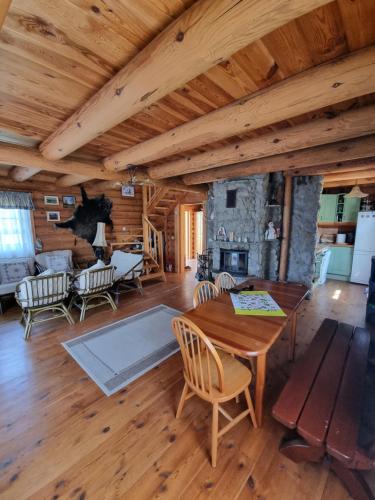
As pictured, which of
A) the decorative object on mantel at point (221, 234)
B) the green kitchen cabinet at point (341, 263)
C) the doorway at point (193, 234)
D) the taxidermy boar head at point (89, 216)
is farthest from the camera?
Result: the doorway at point (193, 234)

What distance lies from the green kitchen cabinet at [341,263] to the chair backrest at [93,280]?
5379 millimetres

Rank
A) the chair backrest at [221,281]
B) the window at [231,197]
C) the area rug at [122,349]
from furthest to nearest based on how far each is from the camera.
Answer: the window at [231,197] < the chair backrest at [221,281] < the area rug at [122,349]

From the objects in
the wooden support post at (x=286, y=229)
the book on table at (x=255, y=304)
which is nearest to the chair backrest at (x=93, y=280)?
the book on table at (x=255, y=304)

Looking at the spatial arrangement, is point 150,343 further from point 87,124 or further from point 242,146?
point 242,146

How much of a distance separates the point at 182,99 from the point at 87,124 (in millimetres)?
786

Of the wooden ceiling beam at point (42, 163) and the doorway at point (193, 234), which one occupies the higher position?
the wooden ceiling beam at point (42, 163)

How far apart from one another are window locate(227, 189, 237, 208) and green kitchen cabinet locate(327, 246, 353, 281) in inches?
122

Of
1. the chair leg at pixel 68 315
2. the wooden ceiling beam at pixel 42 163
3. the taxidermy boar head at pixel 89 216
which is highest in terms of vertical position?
the wooden ceiling beam at pixel 42 163

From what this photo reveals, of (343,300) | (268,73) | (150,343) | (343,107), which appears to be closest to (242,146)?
(343,107)

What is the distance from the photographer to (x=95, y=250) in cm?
541

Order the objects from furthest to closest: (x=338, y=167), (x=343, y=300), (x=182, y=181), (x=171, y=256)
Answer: (x=171, y=256) → (x=182, y=181) → (x=343, y=300) → (x=338, y=167)

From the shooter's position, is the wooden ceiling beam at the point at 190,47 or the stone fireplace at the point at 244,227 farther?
the stone fireplace at the point at 244,227

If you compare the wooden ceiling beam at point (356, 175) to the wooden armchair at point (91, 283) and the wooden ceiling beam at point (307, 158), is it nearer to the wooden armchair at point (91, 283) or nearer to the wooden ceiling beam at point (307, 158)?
the wooden ceiling beam at point (307, 158)

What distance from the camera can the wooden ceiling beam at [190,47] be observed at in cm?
79
